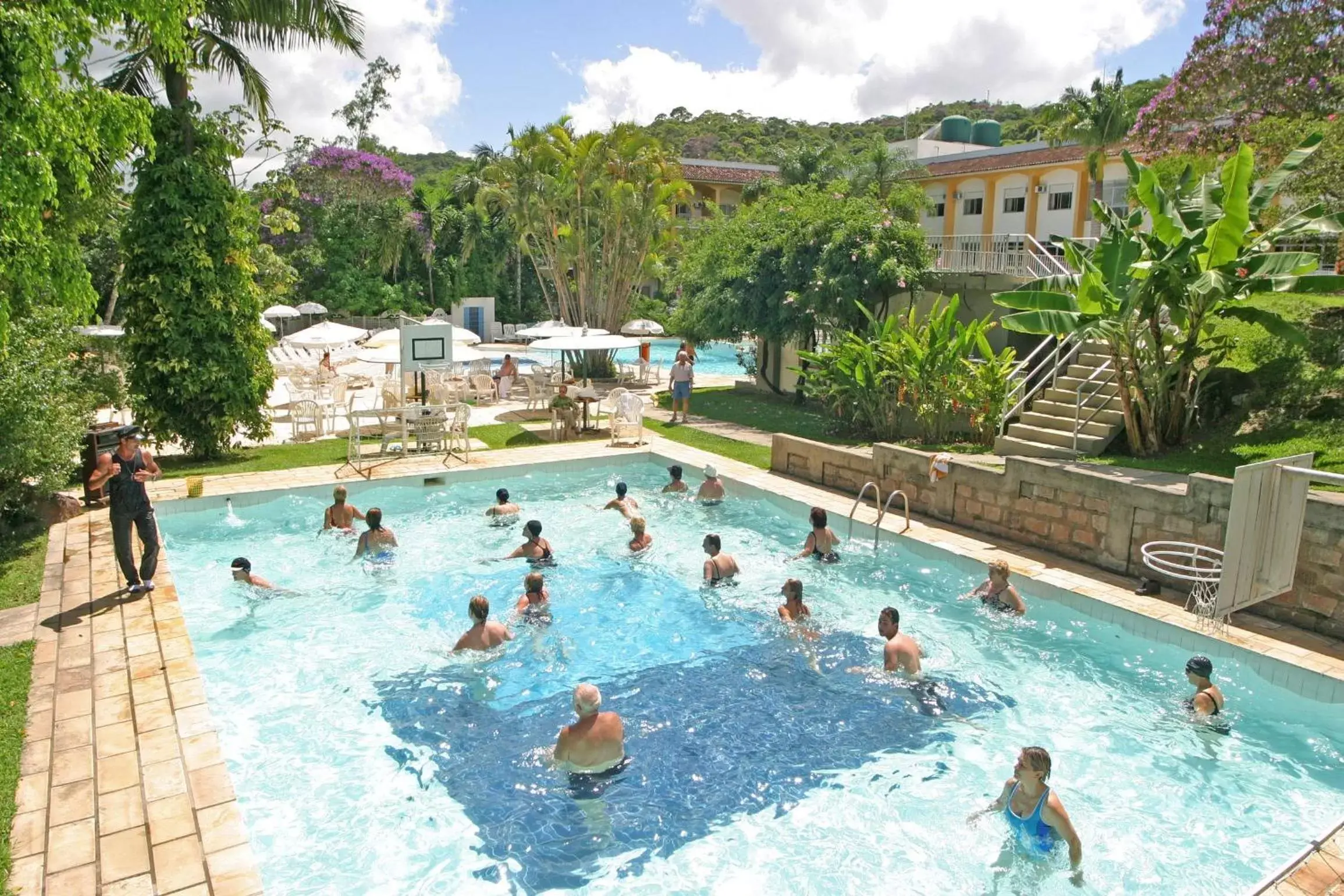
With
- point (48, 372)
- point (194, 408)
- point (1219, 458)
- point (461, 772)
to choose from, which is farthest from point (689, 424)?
point (461, 772)

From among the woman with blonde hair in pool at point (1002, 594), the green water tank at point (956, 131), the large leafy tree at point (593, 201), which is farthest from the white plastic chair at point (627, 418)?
the green water tank at point (956, 131)

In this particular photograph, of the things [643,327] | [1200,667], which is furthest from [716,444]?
[1200,667]

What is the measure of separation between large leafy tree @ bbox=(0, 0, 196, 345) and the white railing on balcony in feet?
54.6

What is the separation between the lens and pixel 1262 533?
8.20m

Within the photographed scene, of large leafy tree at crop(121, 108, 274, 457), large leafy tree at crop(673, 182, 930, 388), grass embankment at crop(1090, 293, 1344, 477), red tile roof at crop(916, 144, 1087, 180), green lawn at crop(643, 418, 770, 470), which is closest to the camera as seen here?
grass embankment at crop(1090, 293, 1344, 477)

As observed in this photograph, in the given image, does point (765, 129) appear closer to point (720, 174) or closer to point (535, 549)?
point (720, 174)

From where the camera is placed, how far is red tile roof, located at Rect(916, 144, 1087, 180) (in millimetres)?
33750

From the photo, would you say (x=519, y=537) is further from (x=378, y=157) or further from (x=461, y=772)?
(x=378, y=157)

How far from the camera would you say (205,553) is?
12.2 meters

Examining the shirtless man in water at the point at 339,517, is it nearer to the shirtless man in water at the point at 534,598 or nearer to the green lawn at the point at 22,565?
the green lawn at the point at 22,565

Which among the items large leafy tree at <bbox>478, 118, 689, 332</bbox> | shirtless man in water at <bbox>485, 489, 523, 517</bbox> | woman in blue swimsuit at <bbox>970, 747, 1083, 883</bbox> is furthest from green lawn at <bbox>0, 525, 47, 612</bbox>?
large leafy tree at <bbox>478, 118, 689, 332</bbox>

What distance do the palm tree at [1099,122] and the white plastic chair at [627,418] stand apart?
2126 centimetres

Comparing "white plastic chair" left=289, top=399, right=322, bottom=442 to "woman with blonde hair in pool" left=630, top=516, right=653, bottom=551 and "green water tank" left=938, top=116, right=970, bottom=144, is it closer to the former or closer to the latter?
"woman with blonde hair in pool" left=630, top=516, right=653, bottom=551

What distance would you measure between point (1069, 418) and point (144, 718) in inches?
494
